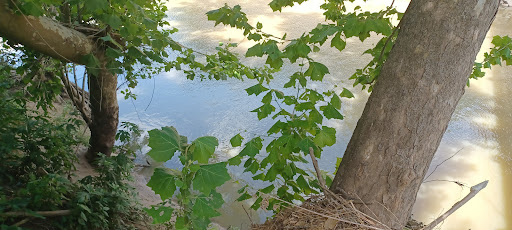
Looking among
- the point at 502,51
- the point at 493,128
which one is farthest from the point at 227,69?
the point at 493,128

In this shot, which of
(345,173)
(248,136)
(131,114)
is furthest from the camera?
(131,114)

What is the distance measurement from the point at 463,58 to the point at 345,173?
25.0 inches

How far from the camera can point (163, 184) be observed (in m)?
1.33

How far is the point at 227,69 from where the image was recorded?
12.5ft

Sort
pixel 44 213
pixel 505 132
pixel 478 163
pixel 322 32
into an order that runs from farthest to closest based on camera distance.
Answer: pixel 505 132
pixel 478 163
pixel 44 213
pixel 322 32

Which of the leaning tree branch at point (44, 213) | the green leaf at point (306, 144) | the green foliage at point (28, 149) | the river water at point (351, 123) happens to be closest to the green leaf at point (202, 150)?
the green leaf at point (306, 144)

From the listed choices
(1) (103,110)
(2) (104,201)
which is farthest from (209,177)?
(1) (103,110)

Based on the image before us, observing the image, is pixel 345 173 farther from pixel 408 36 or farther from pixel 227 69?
pixel 227 69

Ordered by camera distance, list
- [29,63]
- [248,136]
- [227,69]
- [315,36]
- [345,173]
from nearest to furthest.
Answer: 1. [345,173]
2. [315,36]
3. [29,63]
4. [227,69]
5. [248,136]

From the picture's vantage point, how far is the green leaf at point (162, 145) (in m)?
1.30

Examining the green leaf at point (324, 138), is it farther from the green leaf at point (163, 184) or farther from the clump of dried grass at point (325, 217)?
the green leaf at point (163, 184)

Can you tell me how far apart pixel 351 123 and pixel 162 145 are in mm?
Answer: 6001

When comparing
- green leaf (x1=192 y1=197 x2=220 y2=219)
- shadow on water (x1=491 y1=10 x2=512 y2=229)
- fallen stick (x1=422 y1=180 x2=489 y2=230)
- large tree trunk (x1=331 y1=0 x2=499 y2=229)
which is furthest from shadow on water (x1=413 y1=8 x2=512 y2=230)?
green leaf (x1=192 y1=197 x2=220 y2=219)

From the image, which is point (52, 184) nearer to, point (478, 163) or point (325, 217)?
point (325, 217)
